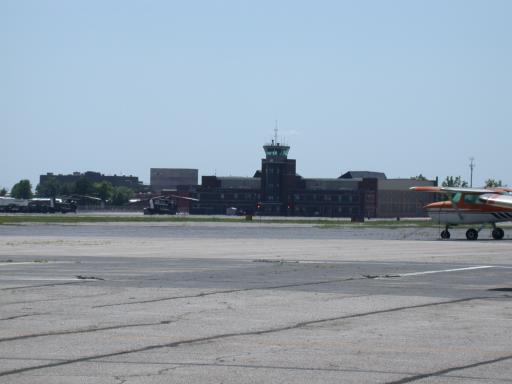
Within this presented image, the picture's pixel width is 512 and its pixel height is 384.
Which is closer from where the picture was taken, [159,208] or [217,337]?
[217,337]

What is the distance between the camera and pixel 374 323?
15.4m

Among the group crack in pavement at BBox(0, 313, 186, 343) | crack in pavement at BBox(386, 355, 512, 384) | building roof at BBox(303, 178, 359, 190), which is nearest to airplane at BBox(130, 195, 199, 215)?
building roof at BBox(303, 178, 359, 190)

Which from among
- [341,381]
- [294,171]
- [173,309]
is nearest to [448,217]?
[173,309]

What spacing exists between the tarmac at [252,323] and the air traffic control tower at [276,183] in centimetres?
16102

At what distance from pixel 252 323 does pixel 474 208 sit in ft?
148

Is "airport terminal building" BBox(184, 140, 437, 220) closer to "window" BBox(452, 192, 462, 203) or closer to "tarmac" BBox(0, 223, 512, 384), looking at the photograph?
"window" BBox(452, 192, 462, 203)

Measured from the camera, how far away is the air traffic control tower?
19012 centimetres

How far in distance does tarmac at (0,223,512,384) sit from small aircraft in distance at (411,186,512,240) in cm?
2943

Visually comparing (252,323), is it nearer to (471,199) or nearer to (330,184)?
(471,199)

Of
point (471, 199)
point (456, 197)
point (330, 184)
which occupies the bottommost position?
point (471, 199)

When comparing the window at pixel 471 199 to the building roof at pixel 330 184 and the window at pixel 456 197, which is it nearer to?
the window at pixel 456 197

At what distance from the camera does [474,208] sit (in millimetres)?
58531

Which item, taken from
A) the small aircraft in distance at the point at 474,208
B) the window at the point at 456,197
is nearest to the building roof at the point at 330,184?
the small aircraft in distance at the point at 474,208

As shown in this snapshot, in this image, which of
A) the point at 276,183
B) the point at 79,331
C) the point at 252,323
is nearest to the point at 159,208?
the point at 276,183
